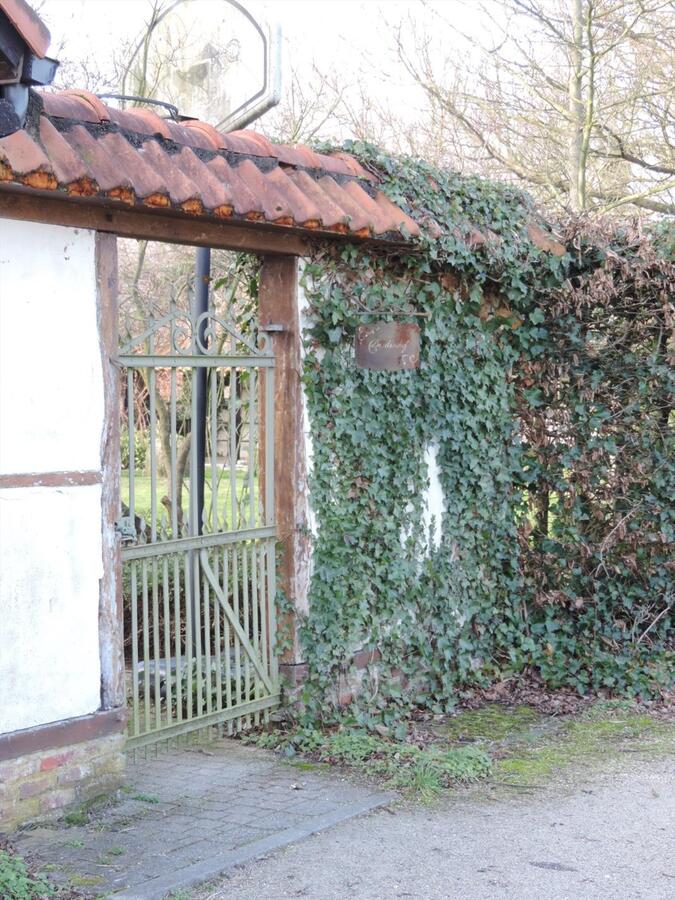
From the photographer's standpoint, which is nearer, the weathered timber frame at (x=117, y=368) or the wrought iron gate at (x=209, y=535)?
the weathered timber frame at (x=117, y=368)

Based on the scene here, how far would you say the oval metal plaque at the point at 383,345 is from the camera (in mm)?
6055

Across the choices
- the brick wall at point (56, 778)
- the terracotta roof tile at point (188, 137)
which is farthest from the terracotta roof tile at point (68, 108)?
the brick wall at point (56, 778)

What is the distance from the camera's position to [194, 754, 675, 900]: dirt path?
4008 millimetres

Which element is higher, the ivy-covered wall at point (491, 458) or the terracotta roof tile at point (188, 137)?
the terracotta roof tile at point (188, 137)

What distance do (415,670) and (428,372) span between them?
6.08 feet

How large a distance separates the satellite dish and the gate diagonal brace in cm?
336

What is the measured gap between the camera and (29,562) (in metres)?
4.57

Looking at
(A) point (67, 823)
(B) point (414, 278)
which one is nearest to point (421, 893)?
(A) point (67, 823)

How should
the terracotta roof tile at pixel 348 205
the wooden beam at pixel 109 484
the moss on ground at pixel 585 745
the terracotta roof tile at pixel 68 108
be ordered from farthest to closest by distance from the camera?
the terracotta roof tile at pixel 348 205, the moss on ground at pixel 585 745, the wooden beam at pixel 109 484, the terracotta roof tile at pixel 68 108

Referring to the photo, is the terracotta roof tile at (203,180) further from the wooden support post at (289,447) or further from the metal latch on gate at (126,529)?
the metal latch on gate at (126,529)

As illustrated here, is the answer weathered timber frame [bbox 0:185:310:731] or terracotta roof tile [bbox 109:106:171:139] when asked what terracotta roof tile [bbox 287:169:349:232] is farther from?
terracotta roof tile [bbox 109:106:171:139]

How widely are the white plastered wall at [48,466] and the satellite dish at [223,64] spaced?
2973 millimetres

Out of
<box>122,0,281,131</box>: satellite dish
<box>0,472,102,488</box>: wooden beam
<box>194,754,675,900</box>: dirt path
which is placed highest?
<box>122,0,281,131</box>: satellite dish

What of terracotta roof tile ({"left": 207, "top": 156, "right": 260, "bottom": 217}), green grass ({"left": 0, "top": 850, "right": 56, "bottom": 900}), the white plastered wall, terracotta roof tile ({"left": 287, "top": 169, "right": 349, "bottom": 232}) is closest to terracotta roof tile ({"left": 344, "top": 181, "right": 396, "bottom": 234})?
terracotta roof tile ({"left": 287, "top": 169, "right": 349, "bottom": 232})
